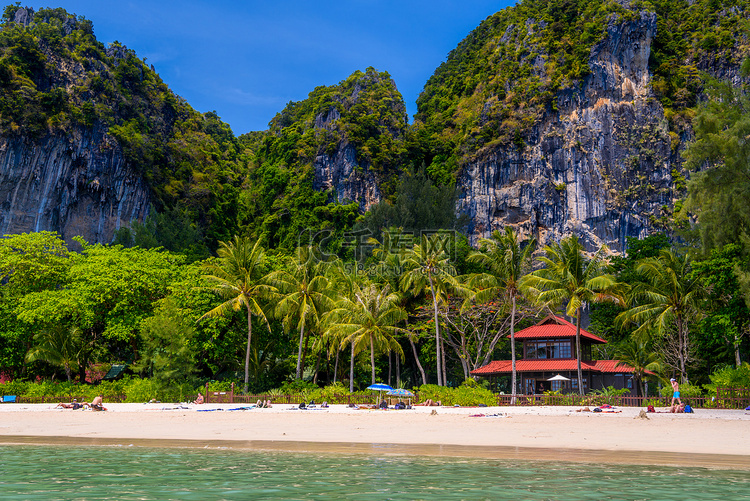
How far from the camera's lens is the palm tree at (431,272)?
3975 centimetres

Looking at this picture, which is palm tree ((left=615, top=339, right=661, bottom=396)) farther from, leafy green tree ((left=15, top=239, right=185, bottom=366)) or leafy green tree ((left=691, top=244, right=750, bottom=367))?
leafy green tree ((left=15, top=239, right=185, bottom=366))

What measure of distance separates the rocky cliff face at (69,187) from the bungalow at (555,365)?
5323cm

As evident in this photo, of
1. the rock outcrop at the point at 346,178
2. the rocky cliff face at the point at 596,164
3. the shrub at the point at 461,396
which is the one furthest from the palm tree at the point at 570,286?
the rock outcrop at the point at 346,178

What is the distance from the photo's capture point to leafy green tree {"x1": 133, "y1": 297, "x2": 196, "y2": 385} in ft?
113

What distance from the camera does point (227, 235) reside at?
84375 mm

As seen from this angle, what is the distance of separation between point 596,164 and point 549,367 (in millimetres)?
46057

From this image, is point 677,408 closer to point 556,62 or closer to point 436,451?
point 436,451

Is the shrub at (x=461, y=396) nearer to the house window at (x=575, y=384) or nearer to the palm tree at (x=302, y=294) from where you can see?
the palm tree at (x=302, y=294)

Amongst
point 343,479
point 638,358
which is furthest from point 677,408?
point 343,479

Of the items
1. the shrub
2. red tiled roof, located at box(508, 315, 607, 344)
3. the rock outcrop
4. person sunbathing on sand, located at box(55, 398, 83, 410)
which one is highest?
the rock outcrop

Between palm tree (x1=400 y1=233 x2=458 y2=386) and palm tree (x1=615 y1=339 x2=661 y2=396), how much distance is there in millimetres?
12852

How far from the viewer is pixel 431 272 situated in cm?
4059

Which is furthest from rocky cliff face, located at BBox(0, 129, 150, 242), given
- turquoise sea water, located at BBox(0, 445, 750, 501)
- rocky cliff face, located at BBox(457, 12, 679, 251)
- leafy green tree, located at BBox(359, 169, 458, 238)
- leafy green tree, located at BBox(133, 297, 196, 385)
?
turquoise sea water, located at BBox(0, 445, 750, 501)

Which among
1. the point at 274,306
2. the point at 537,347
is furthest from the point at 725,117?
the point at 274,306
